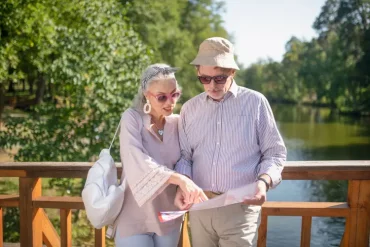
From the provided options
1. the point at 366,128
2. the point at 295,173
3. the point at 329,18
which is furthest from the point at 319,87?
the point at 295,173

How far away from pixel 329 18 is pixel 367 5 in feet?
14.3

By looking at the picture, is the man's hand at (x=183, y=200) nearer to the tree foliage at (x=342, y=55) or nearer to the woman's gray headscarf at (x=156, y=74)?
the woman's gray headscarf at (x=156, y=74)

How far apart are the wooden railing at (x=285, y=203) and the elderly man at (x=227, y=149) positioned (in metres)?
0.28

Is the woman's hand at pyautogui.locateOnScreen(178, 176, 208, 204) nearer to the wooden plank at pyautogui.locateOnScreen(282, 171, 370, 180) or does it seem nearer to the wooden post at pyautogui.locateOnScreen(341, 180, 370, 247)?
the wooden plank at pyautogui.locateOnScreen(282, 171, 370, 180)

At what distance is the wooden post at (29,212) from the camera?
221 cm

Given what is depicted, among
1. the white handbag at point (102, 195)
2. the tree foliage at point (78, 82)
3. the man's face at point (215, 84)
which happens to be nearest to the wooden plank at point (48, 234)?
the white handbag at point (102, 195)

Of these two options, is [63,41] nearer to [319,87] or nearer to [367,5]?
[367,5]

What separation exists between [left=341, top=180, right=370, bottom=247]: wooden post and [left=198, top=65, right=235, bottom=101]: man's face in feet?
2.92

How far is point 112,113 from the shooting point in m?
6.20

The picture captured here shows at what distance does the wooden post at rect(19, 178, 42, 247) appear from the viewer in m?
2.21

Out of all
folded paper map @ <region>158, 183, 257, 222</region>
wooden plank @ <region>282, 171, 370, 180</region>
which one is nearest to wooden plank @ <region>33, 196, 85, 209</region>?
folded paper map @ <region>158, 183, 257, 222</region>

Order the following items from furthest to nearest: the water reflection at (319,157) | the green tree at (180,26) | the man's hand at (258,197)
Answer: the green tree at (180,26) → the water reflection at (319,157) → the man's hand at (258,197)

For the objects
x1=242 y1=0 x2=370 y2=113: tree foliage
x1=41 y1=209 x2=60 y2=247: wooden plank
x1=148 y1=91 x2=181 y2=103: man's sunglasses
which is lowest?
x1=41 y1=209 x2=60 y2=247: wooden plank

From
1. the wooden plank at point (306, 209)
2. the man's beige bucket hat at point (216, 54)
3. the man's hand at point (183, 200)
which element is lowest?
the wooden plank at point (306, 209)
